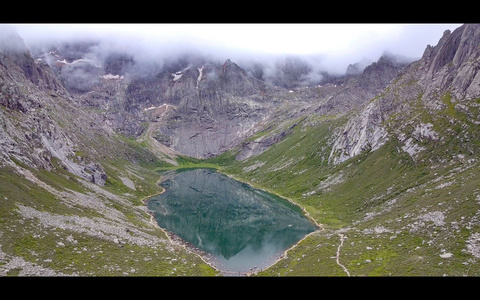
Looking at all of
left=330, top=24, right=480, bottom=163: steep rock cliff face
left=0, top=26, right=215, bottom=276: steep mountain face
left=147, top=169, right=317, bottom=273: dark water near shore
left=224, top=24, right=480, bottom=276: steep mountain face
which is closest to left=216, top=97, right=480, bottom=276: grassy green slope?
left=224, top=24, right=480, bottom=276: steep mountain face

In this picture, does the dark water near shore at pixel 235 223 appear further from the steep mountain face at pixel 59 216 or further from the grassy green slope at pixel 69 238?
the grassy green slope at pixel 69 238

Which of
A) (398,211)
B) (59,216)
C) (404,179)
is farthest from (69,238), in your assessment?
(404,179)

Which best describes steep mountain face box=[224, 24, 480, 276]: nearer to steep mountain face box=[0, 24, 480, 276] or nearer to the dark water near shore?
steep mountain face box=[0, 24, 480, 276]

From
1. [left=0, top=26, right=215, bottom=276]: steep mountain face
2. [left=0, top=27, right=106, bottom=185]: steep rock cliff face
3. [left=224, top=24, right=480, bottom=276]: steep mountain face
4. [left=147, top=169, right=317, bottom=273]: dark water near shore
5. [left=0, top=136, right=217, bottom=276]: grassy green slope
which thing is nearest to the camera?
[left=0, top=136, right=217, bottom=276]: grassy green slope

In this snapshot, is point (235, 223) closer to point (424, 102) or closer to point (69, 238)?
point (69, 238)

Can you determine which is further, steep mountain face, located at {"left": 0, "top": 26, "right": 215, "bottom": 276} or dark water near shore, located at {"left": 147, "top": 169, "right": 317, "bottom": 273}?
dark water near shore, located at {"left": 147, "top": 169, "right": 317, "bottom": 273}

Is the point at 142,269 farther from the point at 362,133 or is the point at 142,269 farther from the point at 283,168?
the point at 283,168
